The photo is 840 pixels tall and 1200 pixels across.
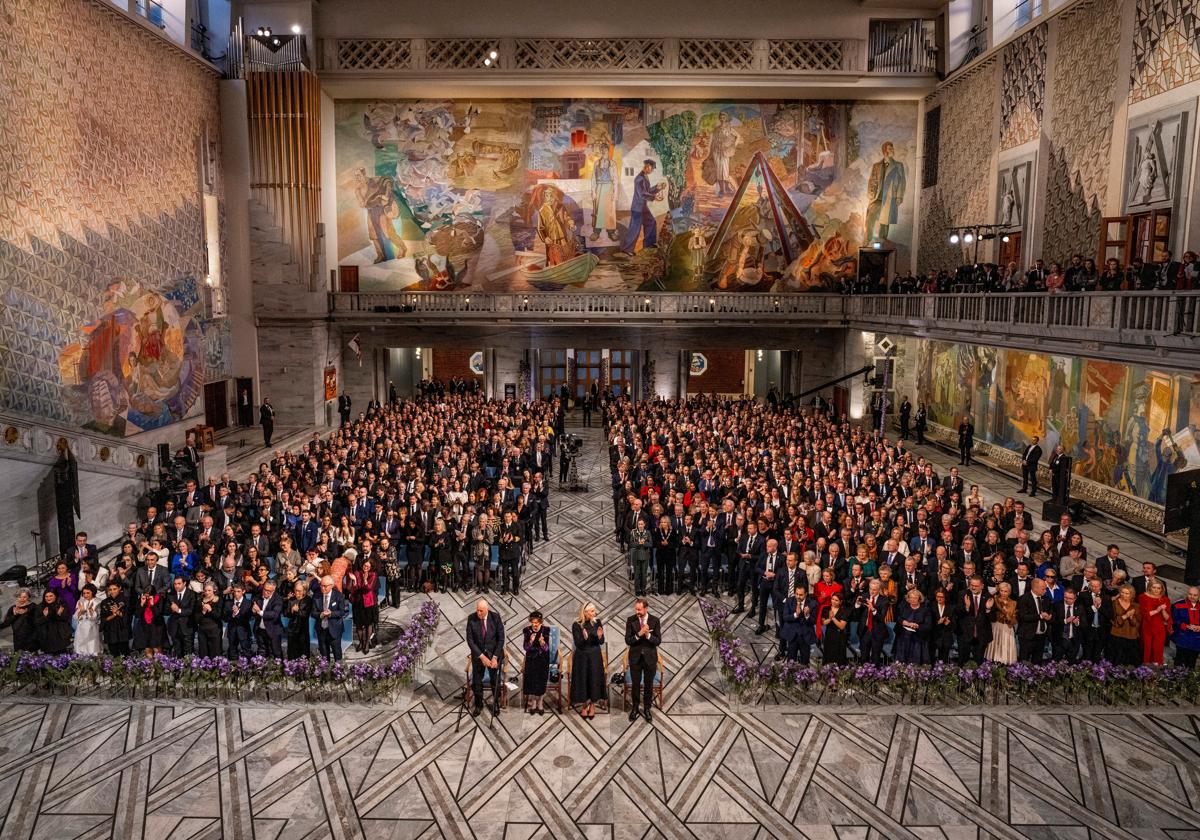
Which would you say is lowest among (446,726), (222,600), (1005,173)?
(446,726)

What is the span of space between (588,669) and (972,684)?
4456mm

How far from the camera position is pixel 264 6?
26312 millimetres

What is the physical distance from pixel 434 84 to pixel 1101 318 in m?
21.8

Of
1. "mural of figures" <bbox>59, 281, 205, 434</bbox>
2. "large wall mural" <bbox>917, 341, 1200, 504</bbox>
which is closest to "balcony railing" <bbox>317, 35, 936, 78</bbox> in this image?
"mural of figures" <bbox>59, 281, 205, 434</bbox>

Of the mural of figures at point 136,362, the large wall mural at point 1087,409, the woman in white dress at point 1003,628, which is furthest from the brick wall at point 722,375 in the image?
the woman in white dress at point 1003,628

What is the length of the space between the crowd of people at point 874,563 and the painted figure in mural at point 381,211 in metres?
15.3

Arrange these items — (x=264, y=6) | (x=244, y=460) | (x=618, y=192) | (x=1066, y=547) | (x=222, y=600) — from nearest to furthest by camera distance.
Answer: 1. (x=222, y=600)
2. (x=1066, y=547)
3. (x=244, y=460)
4. (x=264, y=6)
5. (x=618, y=192)

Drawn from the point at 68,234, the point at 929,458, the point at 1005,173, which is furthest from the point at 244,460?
the point at 1005,173

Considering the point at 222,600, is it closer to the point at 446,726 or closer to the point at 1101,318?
the point at 446,726

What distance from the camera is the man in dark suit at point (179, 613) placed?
9.98 meters

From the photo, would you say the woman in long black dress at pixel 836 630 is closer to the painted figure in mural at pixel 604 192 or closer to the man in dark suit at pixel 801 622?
the man in dark suit at pixel 801 622

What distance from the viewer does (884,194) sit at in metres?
28.9

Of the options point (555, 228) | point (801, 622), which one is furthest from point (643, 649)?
point (555, 228)

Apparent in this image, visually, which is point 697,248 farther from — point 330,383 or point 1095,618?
point 1095,618
